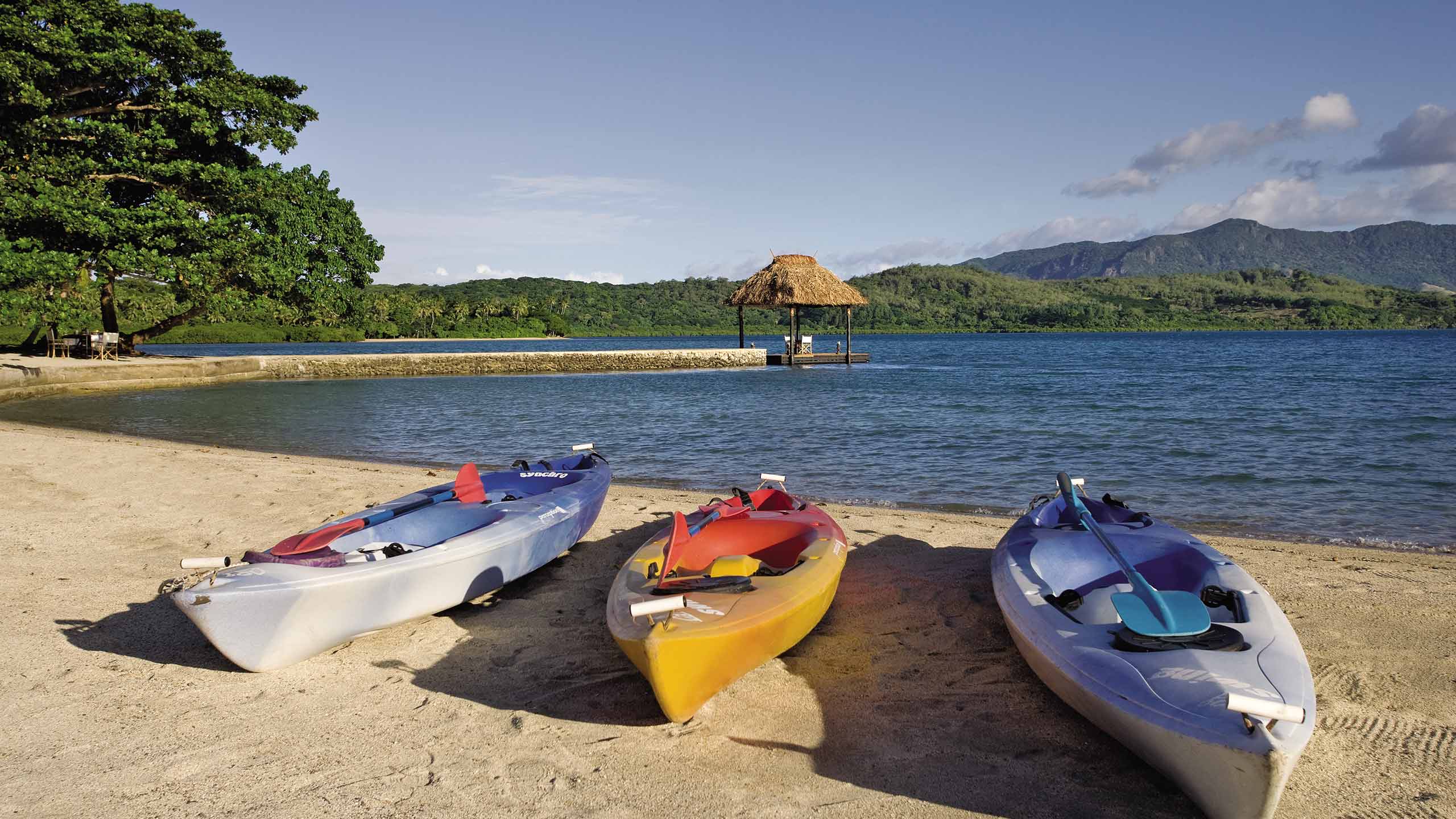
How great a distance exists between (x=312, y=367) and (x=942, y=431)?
24908mm

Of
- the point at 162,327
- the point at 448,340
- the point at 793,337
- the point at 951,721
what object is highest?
the point at 162,327

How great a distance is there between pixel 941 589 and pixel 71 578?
5.68m

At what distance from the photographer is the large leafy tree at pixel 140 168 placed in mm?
19641

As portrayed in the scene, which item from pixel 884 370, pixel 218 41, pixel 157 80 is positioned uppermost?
pixel 218 41

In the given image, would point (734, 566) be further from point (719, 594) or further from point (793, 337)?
point (793, 337)

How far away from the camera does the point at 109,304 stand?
25219 mm

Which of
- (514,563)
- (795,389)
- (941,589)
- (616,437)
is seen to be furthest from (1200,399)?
(514,563)

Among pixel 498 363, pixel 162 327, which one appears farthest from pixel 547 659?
pixel 498 363

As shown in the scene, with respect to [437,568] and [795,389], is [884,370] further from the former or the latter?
[437,568]

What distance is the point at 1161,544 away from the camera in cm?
429

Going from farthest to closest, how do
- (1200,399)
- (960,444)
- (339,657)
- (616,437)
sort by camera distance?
(1200,399), (616,437), (960,444), (339,657)

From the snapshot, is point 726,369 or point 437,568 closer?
point 437,568

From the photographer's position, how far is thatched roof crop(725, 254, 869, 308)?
32.8 meters

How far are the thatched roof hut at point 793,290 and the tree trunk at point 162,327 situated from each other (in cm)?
1860
